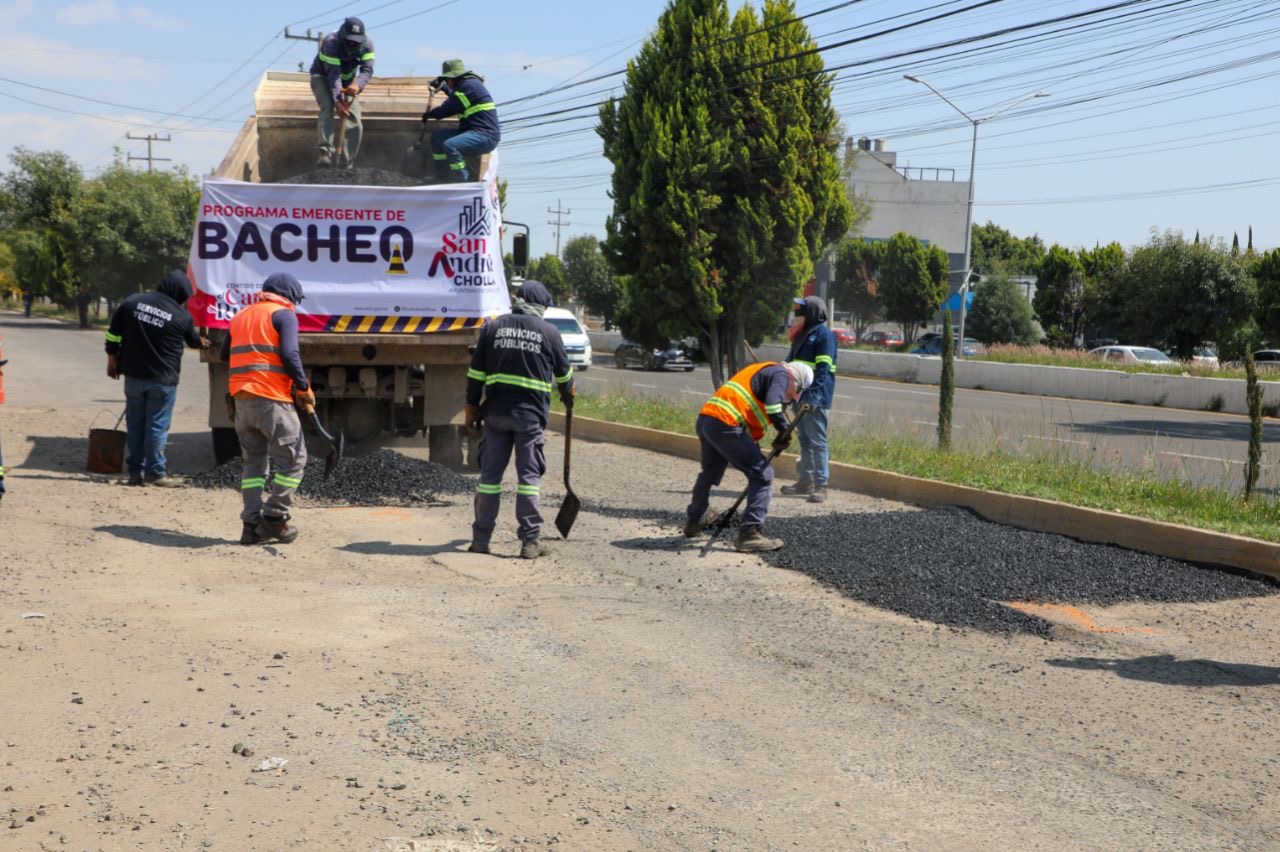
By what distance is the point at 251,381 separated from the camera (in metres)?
7.88

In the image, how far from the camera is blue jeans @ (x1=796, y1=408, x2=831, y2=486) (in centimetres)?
1055

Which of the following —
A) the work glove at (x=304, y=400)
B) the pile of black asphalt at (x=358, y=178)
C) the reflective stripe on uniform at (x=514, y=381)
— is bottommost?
the work glove at (x=304, y=400)

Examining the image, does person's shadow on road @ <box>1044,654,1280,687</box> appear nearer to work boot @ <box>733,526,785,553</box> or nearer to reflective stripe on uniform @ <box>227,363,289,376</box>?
work boot @ <box>733,526,785,553</box>

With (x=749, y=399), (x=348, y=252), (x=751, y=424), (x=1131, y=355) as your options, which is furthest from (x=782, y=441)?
(x=1131, y=355)

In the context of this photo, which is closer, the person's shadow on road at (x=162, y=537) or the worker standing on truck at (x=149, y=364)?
the person's shadow on road at (x=162, y=537)

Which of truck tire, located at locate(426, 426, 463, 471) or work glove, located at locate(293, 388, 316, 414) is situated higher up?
work glove, located at locate(293, 388, 316, 414)

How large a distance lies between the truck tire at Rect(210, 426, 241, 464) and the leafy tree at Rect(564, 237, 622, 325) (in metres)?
49.1

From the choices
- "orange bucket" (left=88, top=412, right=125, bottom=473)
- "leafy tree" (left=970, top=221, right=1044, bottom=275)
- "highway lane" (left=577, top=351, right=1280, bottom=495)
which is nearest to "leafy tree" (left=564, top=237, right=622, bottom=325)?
"leafy tree" (left=970, top=221, right=1044, bottom=275)

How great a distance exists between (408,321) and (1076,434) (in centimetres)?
1110

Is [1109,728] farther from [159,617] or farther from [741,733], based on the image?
[159,617]

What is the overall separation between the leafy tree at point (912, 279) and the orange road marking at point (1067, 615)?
50111 millimetres

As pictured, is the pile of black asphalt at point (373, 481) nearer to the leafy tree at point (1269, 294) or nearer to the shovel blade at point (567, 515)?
the shovel blade at point (567, 515)

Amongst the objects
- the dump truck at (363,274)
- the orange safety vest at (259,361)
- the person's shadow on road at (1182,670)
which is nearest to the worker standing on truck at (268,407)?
the orange safety vest at (259,361)

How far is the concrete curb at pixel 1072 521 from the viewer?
26.0 feet
